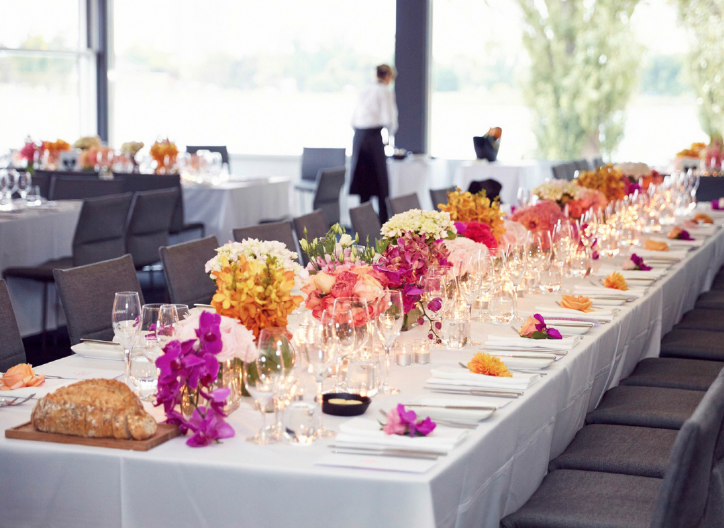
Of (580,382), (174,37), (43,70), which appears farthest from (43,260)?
(174,37)

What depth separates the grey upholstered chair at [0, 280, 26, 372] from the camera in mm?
2771

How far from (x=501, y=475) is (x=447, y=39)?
10.8 metres

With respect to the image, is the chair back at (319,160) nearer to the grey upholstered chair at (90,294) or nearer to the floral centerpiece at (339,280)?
the grey upholstered chair at (90,294)

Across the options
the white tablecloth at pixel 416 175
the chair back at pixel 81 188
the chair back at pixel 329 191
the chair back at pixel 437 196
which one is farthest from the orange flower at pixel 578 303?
the white tablecloth at pixel 416 175

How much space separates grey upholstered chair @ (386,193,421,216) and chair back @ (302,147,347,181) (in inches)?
173

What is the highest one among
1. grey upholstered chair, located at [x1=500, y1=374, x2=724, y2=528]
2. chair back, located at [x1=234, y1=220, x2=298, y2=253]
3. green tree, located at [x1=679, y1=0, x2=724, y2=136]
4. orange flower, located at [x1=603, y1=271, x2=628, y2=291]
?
green tree, located at [x1=679, y1=0, x2=724, y2=136]

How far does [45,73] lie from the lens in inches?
482

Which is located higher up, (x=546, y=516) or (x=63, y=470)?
(x=63, y=470)

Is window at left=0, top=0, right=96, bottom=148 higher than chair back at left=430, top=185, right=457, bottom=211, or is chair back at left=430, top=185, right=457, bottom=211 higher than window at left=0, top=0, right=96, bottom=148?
window at left=0, top=0, right=96, bottom=148

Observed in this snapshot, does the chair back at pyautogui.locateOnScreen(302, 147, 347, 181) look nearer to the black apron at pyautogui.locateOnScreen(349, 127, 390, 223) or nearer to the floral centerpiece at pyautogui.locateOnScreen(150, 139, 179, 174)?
the black apron at pyautogui.locateOnScreen(349, 127, 390, 223)

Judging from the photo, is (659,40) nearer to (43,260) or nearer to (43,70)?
(43,70)

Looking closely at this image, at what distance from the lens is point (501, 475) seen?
Answer: 209 centimetres

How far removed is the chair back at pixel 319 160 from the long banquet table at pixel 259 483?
8.38 m

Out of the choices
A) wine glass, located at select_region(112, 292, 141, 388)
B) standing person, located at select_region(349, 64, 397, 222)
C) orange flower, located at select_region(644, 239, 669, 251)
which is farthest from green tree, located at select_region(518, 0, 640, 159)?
wine glass, located at select_region(112, 292, 141, 388)
